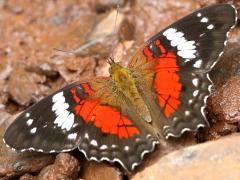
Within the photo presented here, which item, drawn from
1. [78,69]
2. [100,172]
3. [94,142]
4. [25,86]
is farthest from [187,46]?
[25,86]

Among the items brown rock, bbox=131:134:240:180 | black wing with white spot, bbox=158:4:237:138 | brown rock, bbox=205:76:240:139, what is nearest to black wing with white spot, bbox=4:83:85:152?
brown rock, bbox=131:134:240:180

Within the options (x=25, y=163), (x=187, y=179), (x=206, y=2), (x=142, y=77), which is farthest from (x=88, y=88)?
(x=206, y=2)

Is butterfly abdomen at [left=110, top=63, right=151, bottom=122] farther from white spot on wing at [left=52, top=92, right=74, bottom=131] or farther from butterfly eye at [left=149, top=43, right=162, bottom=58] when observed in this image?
white spot on wing at [left=52, top=92, right=74, bottom=131]

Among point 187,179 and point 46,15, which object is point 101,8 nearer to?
point 46,15

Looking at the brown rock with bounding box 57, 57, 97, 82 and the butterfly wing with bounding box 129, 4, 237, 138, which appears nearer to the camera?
the butterfly wing with bounding box 129, 4, 237, 138

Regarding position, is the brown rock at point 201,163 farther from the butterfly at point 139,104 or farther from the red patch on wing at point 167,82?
the red patch on wing at point 167,82

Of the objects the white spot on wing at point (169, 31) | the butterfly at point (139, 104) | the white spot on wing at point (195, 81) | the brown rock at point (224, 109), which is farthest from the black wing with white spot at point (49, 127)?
the brown rock at point (224, 109)

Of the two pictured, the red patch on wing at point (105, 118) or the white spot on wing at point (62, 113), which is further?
the white spot on wing at point (62, 113)
